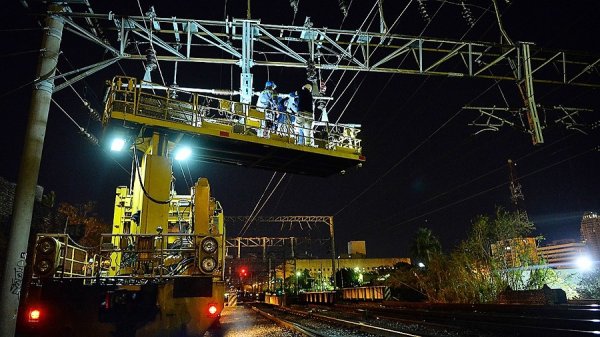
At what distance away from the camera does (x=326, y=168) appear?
13062 millimetres

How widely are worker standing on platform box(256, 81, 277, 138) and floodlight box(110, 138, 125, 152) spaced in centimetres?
354

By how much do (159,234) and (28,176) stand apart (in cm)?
384

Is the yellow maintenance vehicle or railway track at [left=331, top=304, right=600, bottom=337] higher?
the yellow maintenance vehicle

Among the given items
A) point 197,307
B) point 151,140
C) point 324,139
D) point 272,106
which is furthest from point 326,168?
point 197,307

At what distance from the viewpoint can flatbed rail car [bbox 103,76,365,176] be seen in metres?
9.34

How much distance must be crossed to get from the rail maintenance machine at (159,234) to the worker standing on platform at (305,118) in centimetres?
13

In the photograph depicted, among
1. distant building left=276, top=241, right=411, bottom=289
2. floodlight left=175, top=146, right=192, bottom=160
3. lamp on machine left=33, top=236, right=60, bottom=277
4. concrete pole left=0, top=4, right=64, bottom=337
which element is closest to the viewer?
lamp on machine left=33, top=236, right=60, bottom=277

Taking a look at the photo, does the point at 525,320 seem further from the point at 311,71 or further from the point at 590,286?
the point at 311,71

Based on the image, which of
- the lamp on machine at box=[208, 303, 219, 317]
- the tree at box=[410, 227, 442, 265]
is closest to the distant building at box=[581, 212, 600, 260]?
the tree at box=[410, 227, 442, 265]

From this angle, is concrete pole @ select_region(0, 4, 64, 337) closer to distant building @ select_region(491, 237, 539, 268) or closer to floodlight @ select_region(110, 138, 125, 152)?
floodlight @ select_region(110, 138, 125, 152)

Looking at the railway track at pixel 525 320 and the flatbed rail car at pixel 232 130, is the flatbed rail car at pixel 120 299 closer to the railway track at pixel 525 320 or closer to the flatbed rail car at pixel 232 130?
the flatbed rail car at pixel 232 130

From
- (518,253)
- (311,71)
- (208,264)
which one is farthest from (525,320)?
(208,264)

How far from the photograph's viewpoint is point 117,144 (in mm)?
9758

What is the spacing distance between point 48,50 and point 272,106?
5948 millimetres
